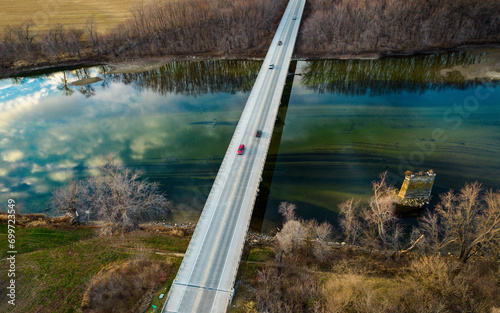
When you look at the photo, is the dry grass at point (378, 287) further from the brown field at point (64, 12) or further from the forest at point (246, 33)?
the brown field at point (64, 12)

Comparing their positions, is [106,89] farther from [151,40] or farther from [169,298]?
[169,298]

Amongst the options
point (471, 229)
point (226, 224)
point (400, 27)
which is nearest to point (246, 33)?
point (400, 27)

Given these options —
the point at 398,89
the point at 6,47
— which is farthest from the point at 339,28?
the point at 6,47

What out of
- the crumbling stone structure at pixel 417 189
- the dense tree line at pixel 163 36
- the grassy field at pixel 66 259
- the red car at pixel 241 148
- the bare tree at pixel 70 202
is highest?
the dense tree line at pixel 163 36

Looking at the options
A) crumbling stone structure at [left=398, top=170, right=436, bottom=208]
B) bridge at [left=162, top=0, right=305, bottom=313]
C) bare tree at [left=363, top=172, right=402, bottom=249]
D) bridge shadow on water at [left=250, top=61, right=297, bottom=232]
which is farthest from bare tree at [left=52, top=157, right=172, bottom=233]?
crumbling stone structure at [left=398, top=170, right=436, bottom=208]

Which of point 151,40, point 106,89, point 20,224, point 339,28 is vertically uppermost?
point 339,28

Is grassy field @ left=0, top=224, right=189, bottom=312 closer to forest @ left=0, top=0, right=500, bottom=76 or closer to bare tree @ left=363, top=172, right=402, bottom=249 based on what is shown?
bare tree @ left=363, top=172, right=402, bottom=249

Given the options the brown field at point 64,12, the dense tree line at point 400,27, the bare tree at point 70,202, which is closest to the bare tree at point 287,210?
the bare tree at point 70,202
